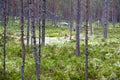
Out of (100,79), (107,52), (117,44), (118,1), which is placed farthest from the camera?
(118,1)

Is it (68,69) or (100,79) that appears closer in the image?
(100,79)

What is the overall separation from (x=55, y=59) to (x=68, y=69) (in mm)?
2759

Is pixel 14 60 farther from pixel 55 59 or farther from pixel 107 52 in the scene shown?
pixel 107 52

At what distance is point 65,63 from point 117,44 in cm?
855

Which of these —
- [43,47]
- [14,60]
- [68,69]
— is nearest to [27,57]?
[14,60]

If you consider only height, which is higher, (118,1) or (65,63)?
(118,1)

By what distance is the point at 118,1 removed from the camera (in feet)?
240

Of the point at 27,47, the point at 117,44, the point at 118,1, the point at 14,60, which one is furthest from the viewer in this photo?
the point at 118,1

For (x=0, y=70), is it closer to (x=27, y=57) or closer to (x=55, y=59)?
(x=27, y=57)

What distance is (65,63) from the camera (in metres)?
20.7

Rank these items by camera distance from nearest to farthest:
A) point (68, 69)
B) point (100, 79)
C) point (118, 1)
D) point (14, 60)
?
point (100, 79)
point (68, 69)
point (14, 60)
point (118, 1)

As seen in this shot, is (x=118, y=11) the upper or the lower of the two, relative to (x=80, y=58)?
upper

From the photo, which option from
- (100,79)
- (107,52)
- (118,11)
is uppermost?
(118,11)

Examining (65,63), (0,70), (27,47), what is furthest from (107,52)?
(0,70)
